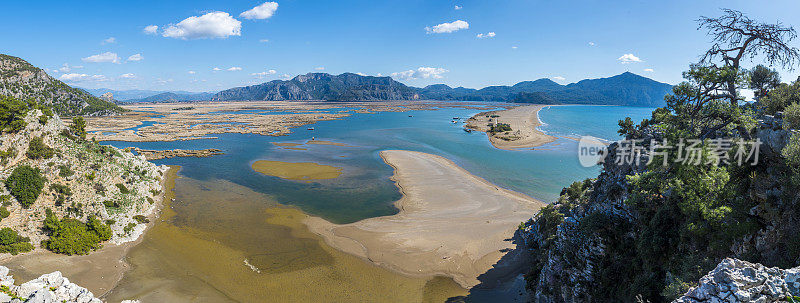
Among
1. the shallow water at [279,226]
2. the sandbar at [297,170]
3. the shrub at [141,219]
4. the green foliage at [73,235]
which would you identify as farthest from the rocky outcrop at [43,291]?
the sandbar at [297,170]

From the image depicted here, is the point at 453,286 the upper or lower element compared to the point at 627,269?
lower

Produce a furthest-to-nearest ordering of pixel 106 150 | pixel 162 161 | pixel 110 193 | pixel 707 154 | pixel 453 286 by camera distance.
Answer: pixel 162 161 < pixel 106 150 < pixel 110 193 < pixel 453 286 < pixel 707 154

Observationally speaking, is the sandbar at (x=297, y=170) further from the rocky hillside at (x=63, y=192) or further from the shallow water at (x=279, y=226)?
the rocky hillside at (x=63, y=192)

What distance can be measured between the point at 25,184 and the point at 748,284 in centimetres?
4451

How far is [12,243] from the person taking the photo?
2395 cm

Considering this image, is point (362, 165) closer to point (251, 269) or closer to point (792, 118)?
point (251, 269)

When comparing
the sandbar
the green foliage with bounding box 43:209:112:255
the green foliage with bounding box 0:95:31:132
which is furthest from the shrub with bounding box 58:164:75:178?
the sandbar

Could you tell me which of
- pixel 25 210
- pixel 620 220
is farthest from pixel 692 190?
pixel 25 210

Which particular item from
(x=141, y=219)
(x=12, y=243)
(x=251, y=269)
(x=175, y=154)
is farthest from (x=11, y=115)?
(x=175, y=154)

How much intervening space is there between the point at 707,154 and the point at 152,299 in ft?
104

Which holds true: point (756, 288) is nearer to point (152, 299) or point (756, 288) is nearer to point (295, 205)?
point (152, 299)

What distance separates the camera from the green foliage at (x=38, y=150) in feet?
93.8

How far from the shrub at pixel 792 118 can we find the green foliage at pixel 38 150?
167 feet

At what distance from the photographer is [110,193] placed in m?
31.6
